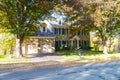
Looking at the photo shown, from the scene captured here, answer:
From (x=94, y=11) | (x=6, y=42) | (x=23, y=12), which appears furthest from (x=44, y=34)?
(x=23, y=12)

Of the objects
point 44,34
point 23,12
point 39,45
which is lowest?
point 39,45

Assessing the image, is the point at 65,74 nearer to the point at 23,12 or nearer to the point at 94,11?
the point at 23,12

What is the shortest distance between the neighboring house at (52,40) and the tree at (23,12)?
14777 millimetres

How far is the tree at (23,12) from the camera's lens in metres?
29.9

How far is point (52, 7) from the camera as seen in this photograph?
31.1 m

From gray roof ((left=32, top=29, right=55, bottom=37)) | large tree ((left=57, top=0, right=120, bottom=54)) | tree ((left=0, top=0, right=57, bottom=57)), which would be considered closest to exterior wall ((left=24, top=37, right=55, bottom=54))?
gray roof ((left=32, top=29, right=55, bottom=37))

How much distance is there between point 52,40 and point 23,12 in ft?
64.8

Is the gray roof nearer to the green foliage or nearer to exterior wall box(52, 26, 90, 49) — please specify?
exterior wall box(52, 26, 90, 49)

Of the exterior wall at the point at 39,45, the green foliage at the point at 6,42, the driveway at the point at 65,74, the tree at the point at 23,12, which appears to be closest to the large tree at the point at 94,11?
the tree at the point at 23,12

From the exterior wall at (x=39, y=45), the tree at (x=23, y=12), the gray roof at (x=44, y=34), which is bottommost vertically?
the exterior wall at (x=39, y=45)

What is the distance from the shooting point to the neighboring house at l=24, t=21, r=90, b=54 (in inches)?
1850

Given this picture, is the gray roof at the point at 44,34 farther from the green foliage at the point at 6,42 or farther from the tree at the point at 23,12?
the tree at the point at 23,12

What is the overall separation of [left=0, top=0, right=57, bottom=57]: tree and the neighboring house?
582 inches

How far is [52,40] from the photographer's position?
49969 mm
